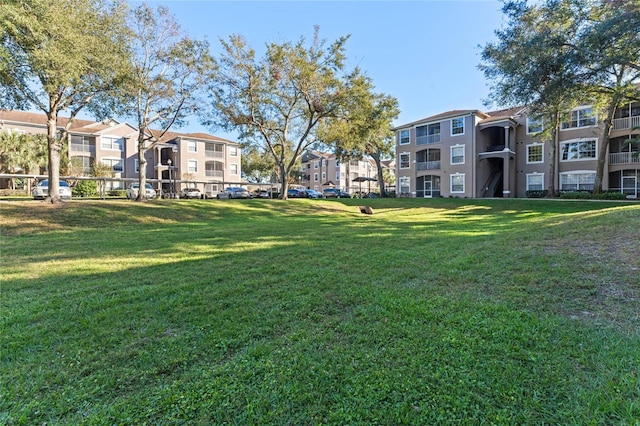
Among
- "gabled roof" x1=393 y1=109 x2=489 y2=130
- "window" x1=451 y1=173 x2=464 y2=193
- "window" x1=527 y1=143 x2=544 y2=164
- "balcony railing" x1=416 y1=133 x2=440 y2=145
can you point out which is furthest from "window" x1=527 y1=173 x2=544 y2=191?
"balcony railing" x1=416 y1=133 x2=440 y2=145

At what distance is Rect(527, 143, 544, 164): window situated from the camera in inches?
1166

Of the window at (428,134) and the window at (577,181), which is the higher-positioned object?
the window at (428,134)

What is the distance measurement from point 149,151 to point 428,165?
3618cm

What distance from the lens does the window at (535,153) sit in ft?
97.1

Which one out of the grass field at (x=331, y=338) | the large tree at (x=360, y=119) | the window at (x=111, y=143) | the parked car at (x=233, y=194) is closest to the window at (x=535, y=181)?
the large tree at (x=360, y=119)

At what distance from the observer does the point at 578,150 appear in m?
27.4

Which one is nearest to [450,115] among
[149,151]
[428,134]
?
[428,134]

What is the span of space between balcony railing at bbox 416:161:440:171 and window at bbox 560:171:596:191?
34.6 feet

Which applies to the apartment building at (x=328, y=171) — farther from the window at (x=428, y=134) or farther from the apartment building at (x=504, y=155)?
the window at (x=428, y=134)

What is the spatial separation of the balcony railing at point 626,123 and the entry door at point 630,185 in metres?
3.86

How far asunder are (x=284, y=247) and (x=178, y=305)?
3878 mm

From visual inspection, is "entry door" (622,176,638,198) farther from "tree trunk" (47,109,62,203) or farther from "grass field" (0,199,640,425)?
"tree trunk" (47,109,62,203)

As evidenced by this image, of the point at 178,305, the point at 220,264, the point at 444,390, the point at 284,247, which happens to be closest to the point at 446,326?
the point at 444,390

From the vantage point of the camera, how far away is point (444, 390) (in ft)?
7.58
